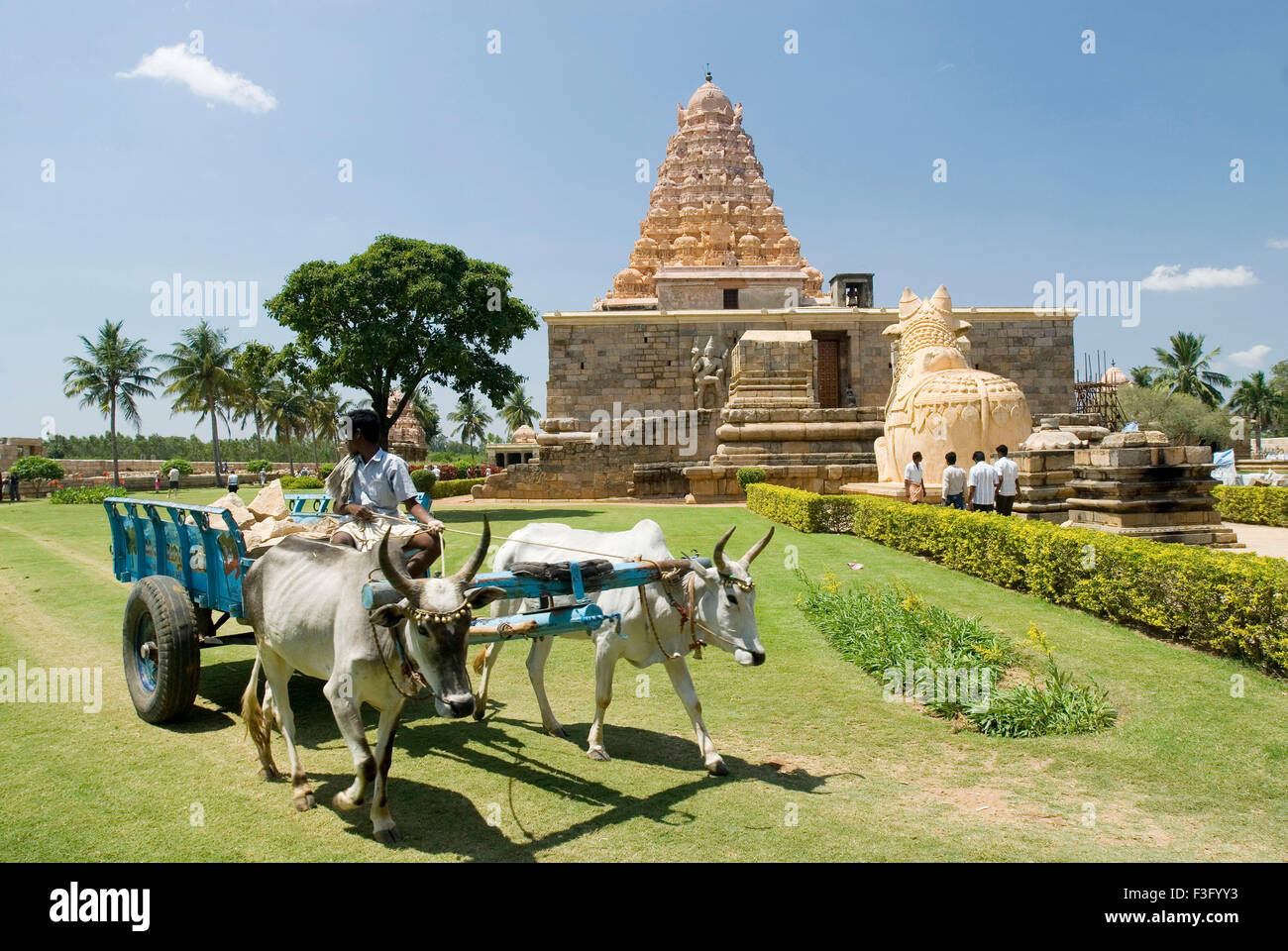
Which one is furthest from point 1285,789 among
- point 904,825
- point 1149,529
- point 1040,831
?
point 1149,529

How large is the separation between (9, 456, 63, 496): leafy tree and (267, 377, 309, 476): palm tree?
2108cm

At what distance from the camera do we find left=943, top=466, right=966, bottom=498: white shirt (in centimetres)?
1188

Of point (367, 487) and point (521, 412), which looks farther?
point (521, 412)

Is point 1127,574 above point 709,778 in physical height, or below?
above

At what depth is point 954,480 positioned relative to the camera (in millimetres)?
11922

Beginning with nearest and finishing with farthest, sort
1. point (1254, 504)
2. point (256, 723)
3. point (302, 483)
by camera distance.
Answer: point (256, 723), point (1254, 504), point (302, 483)

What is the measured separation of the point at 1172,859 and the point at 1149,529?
7.17 meters

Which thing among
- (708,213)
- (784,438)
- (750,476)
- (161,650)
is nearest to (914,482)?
(750,476)

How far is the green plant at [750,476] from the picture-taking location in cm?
1933

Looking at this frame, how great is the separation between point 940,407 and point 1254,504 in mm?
7373

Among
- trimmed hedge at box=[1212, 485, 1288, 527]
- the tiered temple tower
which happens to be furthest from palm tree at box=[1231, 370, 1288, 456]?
trimmed hedge at box=[1212, 485, 1288, 527]

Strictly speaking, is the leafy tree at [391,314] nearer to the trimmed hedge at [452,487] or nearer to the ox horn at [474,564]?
the trimmed hedge at [452,487]

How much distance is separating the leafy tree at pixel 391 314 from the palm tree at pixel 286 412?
3759 centimetres

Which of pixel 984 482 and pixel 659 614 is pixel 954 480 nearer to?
pixel 984 482
